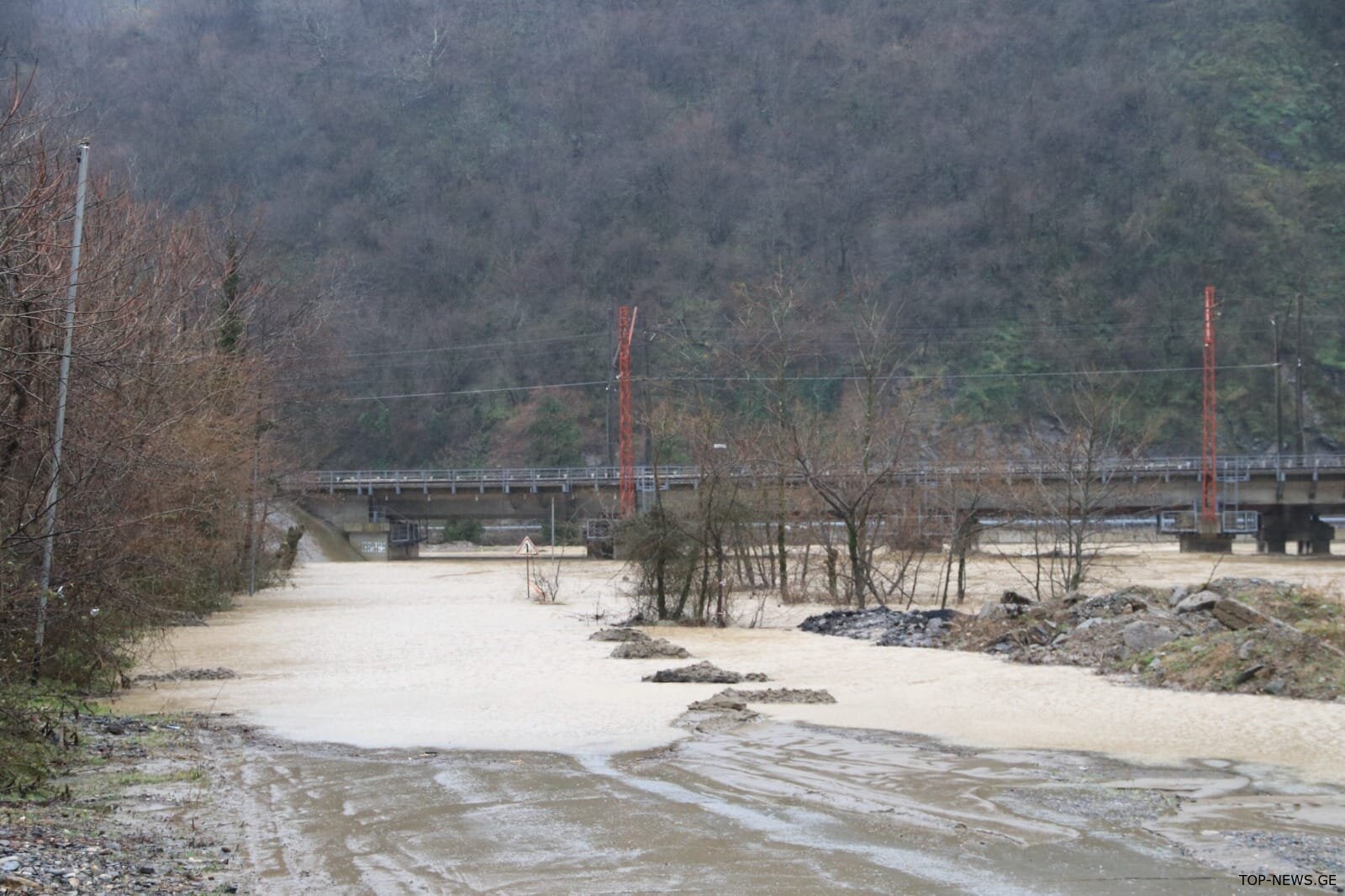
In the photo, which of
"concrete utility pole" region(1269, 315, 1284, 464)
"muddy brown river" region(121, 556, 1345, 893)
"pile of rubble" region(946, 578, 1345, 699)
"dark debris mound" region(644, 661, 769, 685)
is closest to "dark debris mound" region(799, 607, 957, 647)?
"pile of rubble" region(946, 578, 1345, 699)

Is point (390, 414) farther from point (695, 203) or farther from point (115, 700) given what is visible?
point (115, 700)

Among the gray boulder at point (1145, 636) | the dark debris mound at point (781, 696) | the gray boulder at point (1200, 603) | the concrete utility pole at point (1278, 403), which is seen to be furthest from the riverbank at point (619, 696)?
the concrete utility pole at point (1278, 403)

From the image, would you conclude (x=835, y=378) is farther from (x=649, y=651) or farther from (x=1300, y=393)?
(x=649, y=651)

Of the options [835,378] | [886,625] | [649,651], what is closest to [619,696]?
[649,651]

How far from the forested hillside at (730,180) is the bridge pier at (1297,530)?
91.2 feet

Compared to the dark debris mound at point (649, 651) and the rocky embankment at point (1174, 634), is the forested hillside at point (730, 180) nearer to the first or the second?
the dark debris mound at point (649, 651)

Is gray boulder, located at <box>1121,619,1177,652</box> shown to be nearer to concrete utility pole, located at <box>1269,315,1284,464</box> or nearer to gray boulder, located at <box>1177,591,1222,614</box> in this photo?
gray boulder, located at <box>1177,591,1222,614</box>

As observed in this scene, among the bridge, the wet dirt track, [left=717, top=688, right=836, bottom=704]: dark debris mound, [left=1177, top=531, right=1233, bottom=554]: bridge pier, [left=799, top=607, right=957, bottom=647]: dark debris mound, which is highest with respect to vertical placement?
the bridge

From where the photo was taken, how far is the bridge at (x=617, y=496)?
72.1 meters

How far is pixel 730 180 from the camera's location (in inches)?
5723

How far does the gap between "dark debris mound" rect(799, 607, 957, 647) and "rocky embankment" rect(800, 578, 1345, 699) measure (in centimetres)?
4

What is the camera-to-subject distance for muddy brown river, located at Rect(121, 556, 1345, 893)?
10.1m

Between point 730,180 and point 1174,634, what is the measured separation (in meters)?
126

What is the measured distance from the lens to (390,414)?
12175cm
